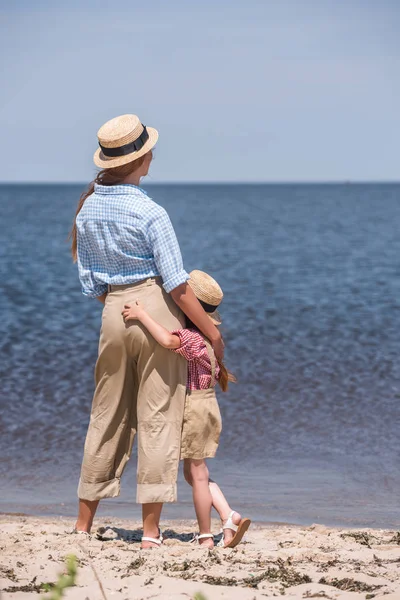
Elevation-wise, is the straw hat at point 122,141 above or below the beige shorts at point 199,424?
above

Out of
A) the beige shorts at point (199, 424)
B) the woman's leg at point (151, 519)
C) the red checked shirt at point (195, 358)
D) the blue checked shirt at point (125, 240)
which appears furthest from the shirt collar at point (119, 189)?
the woman's leg at point (151, 519)

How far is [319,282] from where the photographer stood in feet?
55.9

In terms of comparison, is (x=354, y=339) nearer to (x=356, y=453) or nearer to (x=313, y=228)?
(x=356, y=453)

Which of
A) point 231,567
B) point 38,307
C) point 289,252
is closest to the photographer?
point 231,567

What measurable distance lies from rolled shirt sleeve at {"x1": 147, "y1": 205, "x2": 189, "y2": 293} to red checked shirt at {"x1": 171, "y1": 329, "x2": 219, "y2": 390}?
0.79 feet

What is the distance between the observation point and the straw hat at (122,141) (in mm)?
3988

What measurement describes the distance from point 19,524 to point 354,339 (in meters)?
6.40

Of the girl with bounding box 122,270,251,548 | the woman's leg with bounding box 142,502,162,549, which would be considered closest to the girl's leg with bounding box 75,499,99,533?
the woman's leg with bounding box 142,502,162,549

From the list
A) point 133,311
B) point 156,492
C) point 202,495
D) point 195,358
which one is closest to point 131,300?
point 133,311

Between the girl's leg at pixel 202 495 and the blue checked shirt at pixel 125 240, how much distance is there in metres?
0.90

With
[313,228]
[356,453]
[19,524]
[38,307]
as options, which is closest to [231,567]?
[19,524]

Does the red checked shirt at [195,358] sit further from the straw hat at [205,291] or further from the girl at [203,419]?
the straw hat at [205,291]

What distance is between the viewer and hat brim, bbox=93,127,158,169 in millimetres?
3986

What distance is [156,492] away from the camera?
13.3ft
